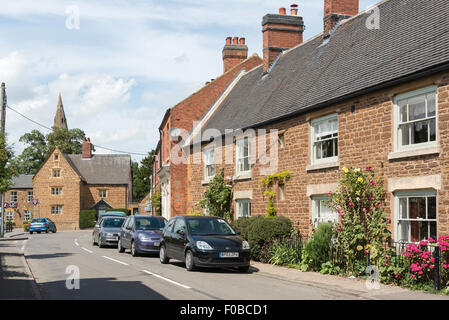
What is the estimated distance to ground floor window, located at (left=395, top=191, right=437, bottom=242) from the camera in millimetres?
12141

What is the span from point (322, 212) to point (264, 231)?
1.96m

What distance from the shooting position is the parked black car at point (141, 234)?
65.0 feet

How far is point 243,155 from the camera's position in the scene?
22.2m

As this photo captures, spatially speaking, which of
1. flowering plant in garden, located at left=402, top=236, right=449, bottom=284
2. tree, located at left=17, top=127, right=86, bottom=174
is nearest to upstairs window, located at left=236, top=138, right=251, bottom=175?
flowering plant in garden, located at left=402, top=236, right=449, bottom=284

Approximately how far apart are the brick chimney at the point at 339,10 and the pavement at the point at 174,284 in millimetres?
10880

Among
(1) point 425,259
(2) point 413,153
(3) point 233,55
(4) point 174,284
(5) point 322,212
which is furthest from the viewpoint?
(3) point 233,55

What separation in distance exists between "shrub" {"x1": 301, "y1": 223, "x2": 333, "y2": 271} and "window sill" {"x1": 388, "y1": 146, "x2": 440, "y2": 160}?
2.73m

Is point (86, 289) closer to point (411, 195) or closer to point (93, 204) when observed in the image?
point (411, 195)

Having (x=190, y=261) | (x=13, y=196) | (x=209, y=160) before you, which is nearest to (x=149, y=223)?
(x=209, y=160)

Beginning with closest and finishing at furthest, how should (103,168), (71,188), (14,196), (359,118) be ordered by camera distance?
1. (359,118)
2. (71,188)
3. (14,196)
4. (103,168)

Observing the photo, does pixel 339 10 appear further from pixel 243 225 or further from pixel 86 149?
pixel 86 149

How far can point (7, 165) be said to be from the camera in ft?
62.6

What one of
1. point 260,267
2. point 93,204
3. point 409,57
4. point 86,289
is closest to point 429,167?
point 409,57

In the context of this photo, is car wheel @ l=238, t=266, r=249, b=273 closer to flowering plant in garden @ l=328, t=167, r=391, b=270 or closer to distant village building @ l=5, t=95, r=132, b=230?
flowering plant in garden @ l=328, t=167, r=391, b=270
